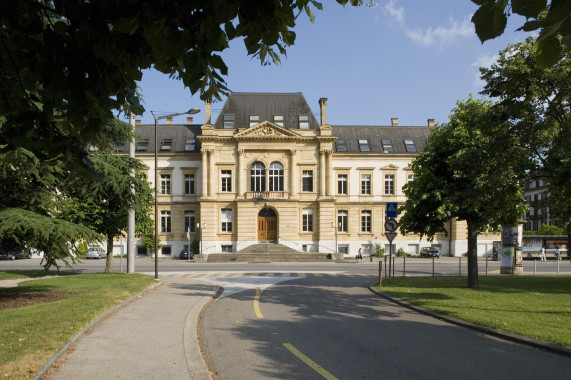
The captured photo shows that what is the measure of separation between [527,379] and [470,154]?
1017cm

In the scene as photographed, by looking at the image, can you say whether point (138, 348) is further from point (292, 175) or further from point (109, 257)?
point (292, 175)

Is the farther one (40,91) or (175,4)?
(40,91)

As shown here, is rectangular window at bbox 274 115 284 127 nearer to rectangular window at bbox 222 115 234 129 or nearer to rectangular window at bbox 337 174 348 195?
rectangular window at bbox 222 115 234 129

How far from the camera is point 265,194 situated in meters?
47.4

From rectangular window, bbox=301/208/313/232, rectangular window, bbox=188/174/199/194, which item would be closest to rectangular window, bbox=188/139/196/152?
rectangular window, bbox=188/174/199/194

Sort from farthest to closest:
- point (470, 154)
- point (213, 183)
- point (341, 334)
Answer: point (213, 183) < point (470, 154) < point (341, 334)

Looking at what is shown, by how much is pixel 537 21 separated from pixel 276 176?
4560 centimetres

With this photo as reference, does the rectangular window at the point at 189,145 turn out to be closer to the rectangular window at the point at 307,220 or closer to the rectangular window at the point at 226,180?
the rectangular window at the point at 226,180

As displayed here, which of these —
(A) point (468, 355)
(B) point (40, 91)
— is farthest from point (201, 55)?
(A) point (468, 355)

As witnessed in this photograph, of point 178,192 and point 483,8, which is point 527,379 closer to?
point 483,8

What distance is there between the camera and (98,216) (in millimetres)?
22641

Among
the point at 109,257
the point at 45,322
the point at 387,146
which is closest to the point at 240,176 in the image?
the point at 387,146

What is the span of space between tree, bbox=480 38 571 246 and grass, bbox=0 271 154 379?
12974 millimetres

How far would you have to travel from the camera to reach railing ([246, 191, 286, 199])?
47406 millimetres
